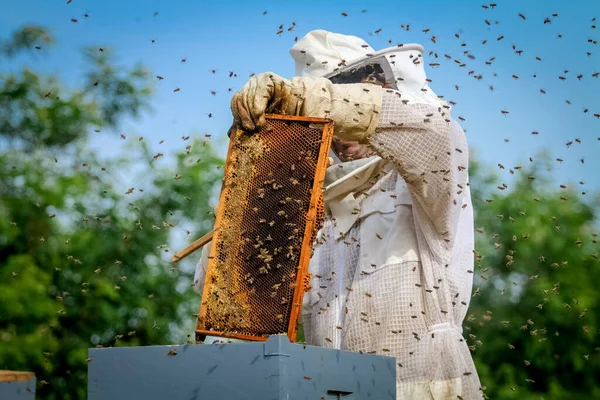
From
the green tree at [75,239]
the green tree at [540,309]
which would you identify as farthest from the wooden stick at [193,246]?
the green tree at [540,309]

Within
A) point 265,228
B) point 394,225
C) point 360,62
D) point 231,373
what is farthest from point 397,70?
point 231,373

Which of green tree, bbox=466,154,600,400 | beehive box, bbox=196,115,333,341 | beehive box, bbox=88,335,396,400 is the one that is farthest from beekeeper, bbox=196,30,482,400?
green tree, bbox=466,154,600,400

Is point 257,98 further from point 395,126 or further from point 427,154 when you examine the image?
point 427,154

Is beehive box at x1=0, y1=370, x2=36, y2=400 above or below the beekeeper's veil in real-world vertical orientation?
below

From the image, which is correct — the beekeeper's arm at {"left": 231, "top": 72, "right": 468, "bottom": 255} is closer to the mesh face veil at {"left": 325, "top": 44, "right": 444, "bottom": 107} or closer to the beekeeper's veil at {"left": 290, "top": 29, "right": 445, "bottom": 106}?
the beekeeper's veil at {"left": 290, "top": 29, "right": 445, "bottom": 106}

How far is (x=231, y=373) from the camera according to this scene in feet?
8.07

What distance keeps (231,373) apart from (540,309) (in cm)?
1364

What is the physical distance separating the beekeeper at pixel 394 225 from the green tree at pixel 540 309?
36.1ft

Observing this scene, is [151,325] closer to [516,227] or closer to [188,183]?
[188,183]

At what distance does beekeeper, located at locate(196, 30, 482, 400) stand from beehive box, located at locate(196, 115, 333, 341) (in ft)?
0.44

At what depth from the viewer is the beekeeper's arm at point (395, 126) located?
11.1 ft

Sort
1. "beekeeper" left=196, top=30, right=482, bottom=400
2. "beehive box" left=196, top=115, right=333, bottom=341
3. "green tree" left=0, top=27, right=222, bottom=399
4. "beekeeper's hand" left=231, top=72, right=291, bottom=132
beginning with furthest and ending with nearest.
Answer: "green tree" left=0, top=27, right=222, bottom=399 < "beekeeper" left=196, top=30, right=482, bottom=400 < "beekeeper's hand" left=231, top=72, right=291, bottom=132 < "beehive box" left=196, top=115, right=333, bottom=341

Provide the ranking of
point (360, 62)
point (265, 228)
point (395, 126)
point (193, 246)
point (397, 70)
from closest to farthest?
point (265, 228) → point (395, 126) → point (193, 246) → point (397, 70) → point (360, 62)

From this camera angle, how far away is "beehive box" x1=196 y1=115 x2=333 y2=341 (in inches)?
122
